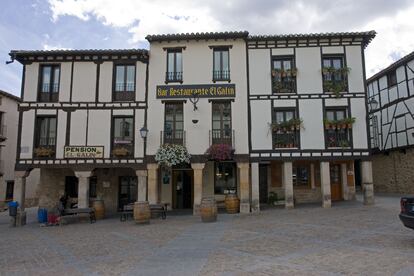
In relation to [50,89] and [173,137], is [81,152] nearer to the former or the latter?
[50,89]

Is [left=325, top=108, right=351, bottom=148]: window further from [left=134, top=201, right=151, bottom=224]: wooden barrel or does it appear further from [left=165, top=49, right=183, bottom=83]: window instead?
[left=134, top=201, right=151, bottom=224]: wooden barrel

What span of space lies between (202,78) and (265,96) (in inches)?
136

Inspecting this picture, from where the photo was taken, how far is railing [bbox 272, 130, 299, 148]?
16.6 meters

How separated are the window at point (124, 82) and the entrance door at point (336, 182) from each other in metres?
12.8

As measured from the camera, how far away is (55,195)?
1898cm

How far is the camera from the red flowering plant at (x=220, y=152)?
52.0 ft

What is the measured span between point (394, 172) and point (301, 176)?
8.33 m

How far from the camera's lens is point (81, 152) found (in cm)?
1648

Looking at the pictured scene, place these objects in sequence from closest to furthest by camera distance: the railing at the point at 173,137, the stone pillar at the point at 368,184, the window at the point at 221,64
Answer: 1. the stone pillar at the point at 368,184
2. the railing at the point at 173,137
3. the window at the point at 221,64

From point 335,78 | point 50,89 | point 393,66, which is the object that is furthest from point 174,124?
point 393,66

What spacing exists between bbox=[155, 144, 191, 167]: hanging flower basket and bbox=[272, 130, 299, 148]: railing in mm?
4560

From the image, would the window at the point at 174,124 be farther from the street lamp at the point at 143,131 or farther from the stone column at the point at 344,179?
the stone column at the point at 344,179

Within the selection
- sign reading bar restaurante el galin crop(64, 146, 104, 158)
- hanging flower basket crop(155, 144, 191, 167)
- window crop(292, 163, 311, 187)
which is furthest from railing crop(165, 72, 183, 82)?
window crop(292, 163, 311, 187)

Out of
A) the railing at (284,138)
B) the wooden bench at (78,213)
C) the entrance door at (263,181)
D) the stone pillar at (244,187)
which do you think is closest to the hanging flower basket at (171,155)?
the stone pillar at (244,187)
